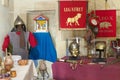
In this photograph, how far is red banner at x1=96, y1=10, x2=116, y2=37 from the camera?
370 cm

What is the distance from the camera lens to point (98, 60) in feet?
9.71

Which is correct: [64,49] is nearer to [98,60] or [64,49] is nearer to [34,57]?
[34,57]

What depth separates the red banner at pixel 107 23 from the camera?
3699 millimetres

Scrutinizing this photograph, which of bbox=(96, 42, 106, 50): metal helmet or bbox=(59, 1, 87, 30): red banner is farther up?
bbox=(59, 1, 87, 30): red banner

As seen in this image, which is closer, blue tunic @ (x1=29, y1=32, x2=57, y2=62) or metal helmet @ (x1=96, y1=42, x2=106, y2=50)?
metal helmet @ (x1=96, y1=42, x2=106, y2=50)

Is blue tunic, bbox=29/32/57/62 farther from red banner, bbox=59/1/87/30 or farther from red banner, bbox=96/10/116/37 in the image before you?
red banner, bbox=96/10/116/37

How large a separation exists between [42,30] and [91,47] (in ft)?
2.81

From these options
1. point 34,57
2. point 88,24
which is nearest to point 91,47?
point 88,24

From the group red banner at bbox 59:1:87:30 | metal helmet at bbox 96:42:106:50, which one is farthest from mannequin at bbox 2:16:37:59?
metal helmet at bbox 96:42:106:50

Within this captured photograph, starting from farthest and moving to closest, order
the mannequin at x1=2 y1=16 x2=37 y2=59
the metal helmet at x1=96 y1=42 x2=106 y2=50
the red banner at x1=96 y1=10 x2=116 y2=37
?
the red banner at x1=96 y1=10 x2=116 y2=37
the mannequin at x1=2 y1=16 x2=37 y2=59
the metal helmet at x1=96 y1=42 x2=106 y2=50

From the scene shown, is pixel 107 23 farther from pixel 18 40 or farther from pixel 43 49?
pixel 18 40

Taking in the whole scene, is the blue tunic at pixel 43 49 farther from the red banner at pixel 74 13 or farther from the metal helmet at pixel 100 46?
the metal helmet at pixel 100 46

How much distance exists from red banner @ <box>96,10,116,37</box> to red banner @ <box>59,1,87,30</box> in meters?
0.40

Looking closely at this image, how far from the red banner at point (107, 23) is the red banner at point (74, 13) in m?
0.40
